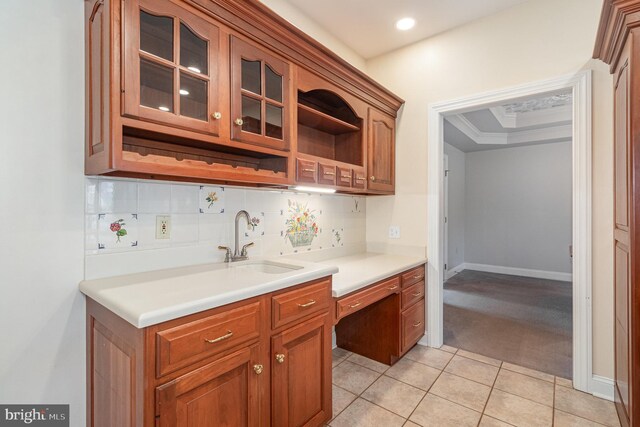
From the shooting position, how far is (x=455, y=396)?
6.74 feet

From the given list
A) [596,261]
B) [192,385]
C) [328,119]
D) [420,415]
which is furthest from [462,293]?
[192,385]

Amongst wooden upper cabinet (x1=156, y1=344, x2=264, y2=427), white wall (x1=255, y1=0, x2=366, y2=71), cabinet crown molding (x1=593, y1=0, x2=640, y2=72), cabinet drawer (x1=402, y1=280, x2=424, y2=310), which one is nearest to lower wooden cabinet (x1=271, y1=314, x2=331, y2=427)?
wooden upper cabinet (x1=156, y1=344, x2=264, y2=427)

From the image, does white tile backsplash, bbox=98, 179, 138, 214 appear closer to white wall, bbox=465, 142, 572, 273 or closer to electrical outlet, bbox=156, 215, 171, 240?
electrical outlet, bbox=156, 215, 171, 240

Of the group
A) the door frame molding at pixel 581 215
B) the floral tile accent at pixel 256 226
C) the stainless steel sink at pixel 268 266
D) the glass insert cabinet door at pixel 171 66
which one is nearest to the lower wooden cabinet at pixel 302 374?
the stainless steel sink at pixel 268 266

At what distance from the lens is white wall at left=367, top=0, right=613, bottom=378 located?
204cm

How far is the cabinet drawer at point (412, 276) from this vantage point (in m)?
2.46

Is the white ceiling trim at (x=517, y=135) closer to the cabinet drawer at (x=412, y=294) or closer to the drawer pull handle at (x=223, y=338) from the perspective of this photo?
the cabinet drawer at (x=412, y=294)

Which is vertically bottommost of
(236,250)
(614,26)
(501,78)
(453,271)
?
(453,271)

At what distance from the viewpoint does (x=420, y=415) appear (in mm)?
1864

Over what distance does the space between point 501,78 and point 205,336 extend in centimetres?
274

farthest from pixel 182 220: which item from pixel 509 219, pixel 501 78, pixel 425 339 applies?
pixel 509 219

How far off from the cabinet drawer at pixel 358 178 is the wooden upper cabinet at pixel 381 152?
9 cm

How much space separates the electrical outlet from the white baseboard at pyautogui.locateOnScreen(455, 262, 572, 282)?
5.84 meters

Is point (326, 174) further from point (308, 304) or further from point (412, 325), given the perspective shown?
point (412, 325)
